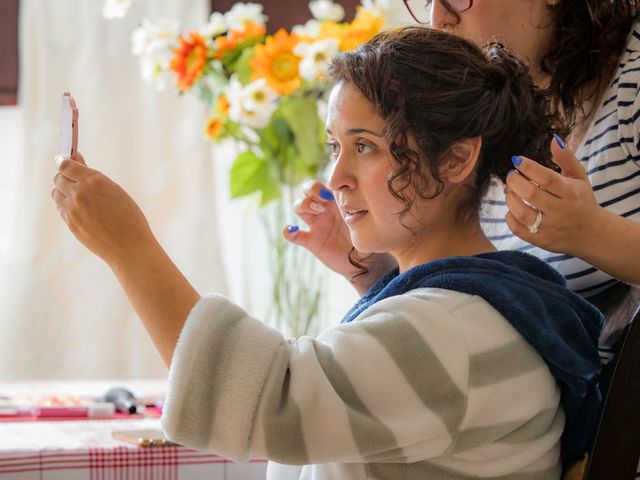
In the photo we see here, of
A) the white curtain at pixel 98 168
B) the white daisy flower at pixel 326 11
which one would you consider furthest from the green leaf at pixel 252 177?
the white curtain at pixel 98 168

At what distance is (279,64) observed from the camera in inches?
79.1

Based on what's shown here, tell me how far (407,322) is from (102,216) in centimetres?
33

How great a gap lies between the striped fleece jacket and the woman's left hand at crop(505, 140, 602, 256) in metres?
0.11

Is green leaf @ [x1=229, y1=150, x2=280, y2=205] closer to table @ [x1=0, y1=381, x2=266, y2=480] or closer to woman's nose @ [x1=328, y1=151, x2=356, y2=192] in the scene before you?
table @ [x1=0, y1=381, x2=266, y2=480]

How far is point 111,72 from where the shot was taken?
2684 millimetres

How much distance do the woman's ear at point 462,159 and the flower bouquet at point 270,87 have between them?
90 centimetres

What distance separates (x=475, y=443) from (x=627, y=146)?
0.47 m

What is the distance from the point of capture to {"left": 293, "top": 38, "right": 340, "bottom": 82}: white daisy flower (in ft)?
6.42

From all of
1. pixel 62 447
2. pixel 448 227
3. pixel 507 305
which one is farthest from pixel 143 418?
pixel 507 305

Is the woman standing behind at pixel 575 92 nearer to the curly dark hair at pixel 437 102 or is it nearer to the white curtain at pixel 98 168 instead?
the curly dark hair at pixel 437 102

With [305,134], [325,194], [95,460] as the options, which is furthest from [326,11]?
[95,460]

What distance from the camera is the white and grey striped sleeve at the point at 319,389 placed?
90cm

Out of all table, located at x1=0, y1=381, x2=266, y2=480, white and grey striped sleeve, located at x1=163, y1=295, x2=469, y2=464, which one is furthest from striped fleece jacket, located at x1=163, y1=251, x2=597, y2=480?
table, located at x1=0, y1=381, x2=266, y2=480

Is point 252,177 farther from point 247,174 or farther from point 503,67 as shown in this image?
point 503,67
